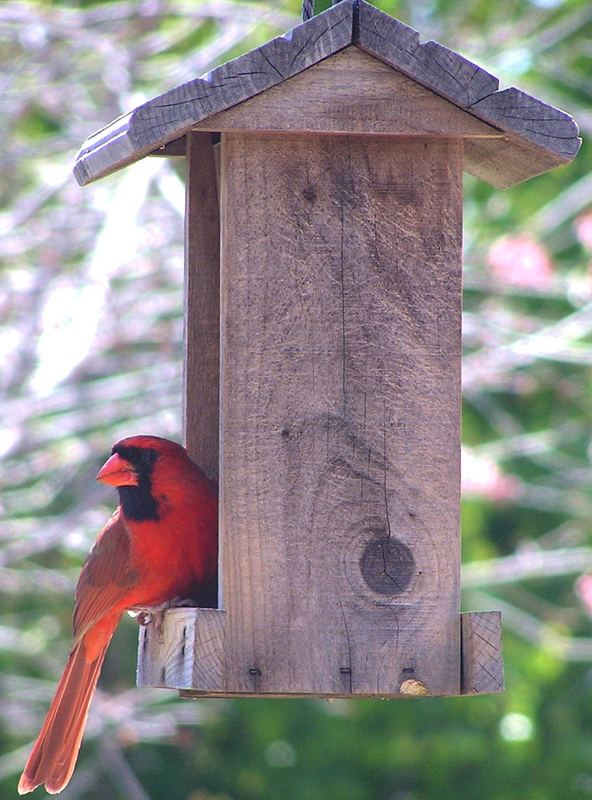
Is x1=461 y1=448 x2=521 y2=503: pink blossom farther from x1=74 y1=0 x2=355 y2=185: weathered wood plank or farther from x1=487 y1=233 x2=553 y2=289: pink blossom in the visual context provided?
x1=74 y1=0 x2=355 y2=185: weathered wood plank

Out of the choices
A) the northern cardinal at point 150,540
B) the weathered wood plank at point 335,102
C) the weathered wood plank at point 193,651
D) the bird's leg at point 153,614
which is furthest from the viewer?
the northern cardinal at point 150,540

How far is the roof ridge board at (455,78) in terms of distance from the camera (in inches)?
137

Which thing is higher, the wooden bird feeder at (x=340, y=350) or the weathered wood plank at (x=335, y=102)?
the weathered wood plank at (x=335, y=102)

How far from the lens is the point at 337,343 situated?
357 centimetres

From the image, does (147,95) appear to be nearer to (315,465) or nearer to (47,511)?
(47,511)

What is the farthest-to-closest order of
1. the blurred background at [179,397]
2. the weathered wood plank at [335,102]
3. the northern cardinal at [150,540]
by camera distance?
the blurred background at [179,397] → the northern cardinal at [150,540] → the weathered wood plank at [335,102]

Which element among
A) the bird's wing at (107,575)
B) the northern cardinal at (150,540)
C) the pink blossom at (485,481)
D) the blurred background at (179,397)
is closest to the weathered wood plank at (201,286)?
the northern cardinal at (150,540)

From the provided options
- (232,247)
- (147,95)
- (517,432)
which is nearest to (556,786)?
(517,432)

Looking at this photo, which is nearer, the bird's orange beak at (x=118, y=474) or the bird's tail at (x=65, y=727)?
the bird's orange beak at (x=118, y=474)

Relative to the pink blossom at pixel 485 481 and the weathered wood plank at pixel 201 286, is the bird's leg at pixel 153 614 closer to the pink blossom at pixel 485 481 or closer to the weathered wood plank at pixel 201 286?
the weathered wood plank at pixel 201 286

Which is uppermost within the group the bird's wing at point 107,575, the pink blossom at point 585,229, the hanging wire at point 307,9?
the pink blossom at point 585,229

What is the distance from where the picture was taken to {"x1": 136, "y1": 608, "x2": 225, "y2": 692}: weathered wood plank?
3400mm

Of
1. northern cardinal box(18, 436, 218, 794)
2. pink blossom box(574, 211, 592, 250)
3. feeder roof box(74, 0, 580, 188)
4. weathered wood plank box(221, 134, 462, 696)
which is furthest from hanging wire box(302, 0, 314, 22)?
pink blossom box(574, 211, 592, 250)

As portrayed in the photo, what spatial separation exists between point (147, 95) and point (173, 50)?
118 centimetres
